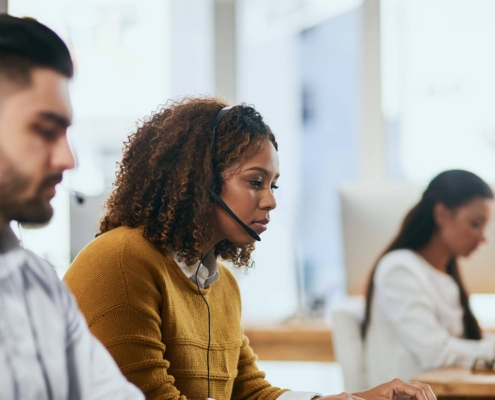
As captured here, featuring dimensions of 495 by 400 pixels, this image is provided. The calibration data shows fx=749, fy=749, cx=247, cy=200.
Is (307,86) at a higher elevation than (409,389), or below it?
higher

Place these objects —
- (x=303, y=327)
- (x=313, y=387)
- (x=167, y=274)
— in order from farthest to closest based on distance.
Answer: (x=313, y=387) → (x=303, y=327) → (x=167, y=274)

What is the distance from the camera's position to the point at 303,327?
3.42 m

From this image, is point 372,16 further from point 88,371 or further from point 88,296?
point 88,371

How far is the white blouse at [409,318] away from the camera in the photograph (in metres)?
2.42

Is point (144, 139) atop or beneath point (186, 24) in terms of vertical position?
beneath

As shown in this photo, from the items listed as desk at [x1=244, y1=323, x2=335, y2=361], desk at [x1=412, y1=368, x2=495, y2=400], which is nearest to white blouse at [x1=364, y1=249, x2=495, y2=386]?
desk at [x1=412, y1=368, x2=495, y2=400]

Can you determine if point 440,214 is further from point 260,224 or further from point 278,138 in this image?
point 278,138

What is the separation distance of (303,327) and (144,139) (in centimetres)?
202

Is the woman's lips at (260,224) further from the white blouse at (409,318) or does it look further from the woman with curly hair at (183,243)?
the white blouse at (409,318)

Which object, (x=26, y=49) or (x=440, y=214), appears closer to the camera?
(x=26, y=49)

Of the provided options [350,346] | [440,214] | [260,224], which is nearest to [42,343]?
[260,224]

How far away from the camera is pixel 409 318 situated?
2.45m

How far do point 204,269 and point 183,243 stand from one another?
0.35 feet

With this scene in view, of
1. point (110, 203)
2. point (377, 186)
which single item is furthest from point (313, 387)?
point (110, 203)
